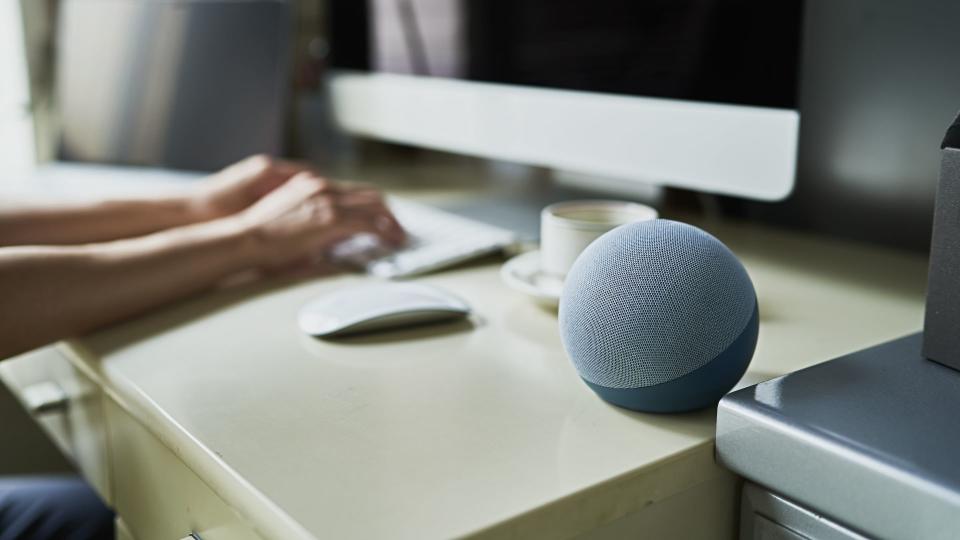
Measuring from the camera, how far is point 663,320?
0.45 m

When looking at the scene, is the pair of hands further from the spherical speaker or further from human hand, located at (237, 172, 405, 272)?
the spherical speaker

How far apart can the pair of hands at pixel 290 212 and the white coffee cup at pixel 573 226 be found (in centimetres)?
21

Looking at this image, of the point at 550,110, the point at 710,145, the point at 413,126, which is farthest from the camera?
the point at 413,126

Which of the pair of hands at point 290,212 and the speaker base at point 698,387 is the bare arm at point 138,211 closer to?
the pair of hands at point 290,212

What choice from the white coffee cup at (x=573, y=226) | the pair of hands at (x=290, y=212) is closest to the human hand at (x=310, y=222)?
the pair of hands at (x=290, y=212)

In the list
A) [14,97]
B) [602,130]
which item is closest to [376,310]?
[602,130]

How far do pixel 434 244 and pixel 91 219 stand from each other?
0.33 metres

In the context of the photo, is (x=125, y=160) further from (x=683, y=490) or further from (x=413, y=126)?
(x=683, y=490)

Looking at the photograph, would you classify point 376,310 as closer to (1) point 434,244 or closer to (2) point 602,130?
(1) point 434,244

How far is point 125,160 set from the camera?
1.26m

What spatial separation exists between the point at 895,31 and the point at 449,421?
1.99 feet

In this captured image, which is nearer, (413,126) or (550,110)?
(550,110)

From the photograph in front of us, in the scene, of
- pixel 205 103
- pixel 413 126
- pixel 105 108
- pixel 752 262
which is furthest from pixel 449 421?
pixel 105 108

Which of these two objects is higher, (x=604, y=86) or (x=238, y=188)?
(x=604, y=86)
